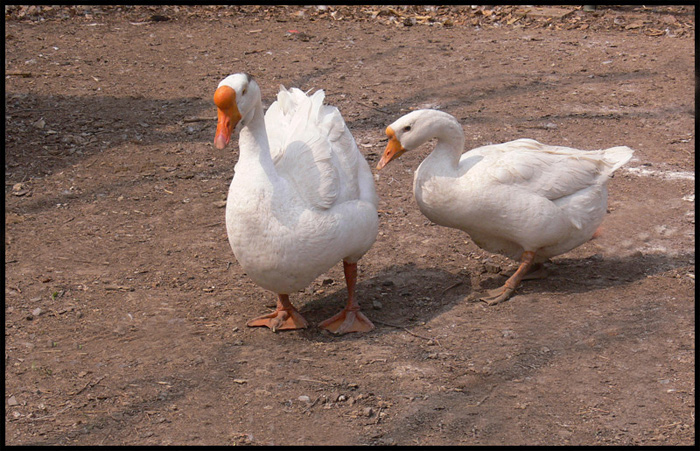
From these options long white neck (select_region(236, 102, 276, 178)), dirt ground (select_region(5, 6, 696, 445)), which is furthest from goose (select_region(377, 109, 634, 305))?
long white neck (select_region(236, 102, 276, 178))

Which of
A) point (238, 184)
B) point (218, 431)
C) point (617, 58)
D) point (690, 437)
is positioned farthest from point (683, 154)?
point (218, 431)

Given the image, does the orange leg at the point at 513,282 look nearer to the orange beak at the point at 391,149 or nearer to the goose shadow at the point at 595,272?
the goose shadow at the point at 595,272

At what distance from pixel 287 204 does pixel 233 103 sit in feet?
1.81

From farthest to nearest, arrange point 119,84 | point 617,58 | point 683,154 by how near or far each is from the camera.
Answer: point 617,58 → point 119,84 → point 683,154

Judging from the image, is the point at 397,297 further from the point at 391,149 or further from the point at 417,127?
the point at 417,127

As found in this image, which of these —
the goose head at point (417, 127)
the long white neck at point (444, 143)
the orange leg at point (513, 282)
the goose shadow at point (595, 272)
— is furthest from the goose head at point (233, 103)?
the goose shadow at point (595, 272)

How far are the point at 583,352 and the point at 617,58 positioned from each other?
17.3ft

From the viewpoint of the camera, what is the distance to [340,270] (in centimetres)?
516

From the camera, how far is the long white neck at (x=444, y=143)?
452 cm

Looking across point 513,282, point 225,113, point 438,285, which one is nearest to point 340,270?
point 438,285

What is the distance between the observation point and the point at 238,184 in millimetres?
3988

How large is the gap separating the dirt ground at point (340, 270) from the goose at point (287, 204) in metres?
0.44

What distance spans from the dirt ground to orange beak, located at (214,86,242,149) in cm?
108

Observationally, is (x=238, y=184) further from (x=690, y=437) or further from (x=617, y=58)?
(x=617, y=58)
